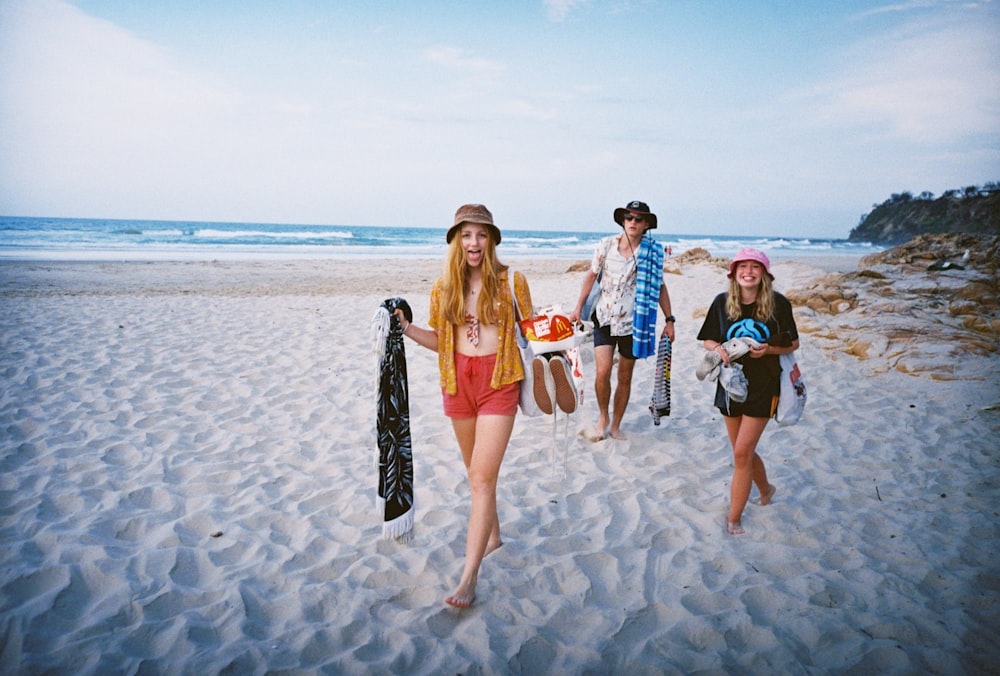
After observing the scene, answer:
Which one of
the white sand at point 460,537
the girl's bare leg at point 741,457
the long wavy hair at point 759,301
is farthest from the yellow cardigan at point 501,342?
the girl's bare leg at point 741,457

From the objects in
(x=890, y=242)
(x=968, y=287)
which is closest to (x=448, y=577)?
(x=968, y=287)

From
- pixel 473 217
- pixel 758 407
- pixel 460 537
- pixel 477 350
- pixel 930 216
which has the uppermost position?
pixel 930 216

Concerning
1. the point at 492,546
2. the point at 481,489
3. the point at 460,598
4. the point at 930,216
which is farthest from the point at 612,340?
the point at 930,216

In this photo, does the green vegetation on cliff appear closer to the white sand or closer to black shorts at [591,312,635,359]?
the white sand

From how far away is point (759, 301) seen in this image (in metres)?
3.34

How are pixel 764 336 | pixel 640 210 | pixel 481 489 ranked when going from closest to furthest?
pixel 481 489
pixel 764 336
pixel 640 210

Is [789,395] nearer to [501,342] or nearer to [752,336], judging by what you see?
[752,336]

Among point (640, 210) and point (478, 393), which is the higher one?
point (640, 210)

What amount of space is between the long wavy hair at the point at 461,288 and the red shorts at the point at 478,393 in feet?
0.69

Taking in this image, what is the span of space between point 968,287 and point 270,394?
11.7 m

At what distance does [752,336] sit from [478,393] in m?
1.69

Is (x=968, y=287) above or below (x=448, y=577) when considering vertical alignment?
above

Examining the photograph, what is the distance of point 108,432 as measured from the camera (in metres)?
4.74

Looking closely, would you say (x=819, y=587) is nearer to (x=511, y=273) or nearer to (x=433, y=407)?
(x=511, y=273)
